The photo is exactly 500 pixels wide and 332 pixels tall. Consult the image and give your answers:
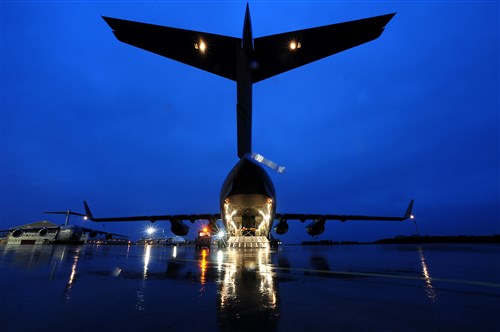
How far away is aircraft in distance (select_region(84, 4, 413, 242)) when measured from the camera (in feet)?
41.5

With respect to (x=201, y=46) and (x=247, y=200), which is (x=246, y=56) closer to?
(x=201, y=46)

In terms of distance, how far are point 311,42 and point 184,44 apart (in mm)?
7123

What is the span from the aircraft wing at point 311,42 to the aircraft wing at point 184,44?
6.74 feet

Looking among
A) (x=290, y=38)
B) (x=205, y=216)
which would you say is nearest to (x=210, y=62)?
(x=290, y=38)

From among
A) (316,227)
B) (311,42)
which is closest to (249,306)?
(311,42)

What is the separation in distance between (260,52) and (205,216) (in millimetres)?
18248

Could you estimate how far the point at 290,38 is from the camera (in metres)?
14.6

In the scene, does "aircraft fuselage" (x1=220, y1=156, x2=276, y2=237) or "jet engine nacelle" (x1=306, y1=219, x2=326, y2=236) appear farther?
"jet engine nacelle" (x1=306, y1=219, x2=326, y2=236)

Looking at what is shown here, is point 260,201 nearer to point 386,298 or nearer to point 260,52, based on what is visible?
point 260,52

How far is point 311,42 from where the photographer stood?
1405 centimetres

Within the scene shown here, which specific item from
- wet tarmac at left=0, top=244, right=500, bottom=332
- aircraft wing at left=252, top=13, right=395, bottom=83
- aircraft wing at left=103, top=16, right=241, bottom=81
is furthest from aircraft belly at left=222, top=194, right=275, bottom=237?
wet tarmac at left=0, top=244, right=500, bottom=332

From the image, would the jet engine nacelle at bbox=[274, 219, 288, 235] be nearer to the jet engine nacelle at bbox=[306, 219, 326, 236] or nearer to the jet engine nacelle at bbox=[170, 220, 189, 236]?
the jet engine nacelle at bbox=[306, 219, 326, 236]

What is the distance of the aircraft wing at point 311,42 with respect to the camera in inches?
482

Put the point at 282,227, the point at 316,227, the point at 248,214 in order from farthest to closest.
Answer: the point at 282,227
the point at 316,227
the point at 248,214
